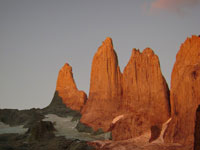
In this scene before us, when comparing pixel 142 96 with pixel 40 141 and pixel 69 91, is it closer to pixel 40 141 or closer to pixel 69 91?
pixel 40 141

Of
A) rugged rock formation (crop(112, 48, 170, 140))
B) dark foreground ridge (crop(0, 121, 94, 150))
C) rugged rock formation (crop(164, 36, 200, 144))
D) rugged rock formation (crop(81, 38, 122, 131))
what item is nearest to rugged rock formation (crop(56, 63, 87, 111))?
rugged rock formation (crop(81, 38, 122, 131))

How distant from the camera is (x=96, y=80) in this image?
180 ft

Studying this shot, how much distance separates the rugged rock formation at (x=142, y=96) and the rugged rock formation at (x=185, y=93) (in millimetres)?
5207

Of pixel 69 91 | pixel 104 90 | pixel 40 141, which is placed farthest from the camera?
pixel 69 91

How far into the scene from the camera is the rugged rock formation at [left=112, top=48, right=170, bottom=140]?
1594 inches

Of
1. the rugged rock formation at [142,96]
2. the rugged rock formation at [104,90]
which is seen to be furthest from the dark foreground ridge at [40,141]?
the rugged rock formation at [104,90]

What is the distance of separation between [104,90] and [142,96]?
1141cm

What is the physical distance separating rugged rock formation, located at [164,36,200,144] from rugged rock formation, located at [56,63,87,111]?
1488 inches

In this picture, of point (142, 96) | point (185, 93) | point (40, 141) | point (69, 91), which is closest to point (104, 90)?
point (142, 96)

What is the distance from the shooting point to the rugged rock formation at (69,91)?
71.6 metres

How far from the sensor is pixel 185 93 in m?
33.5

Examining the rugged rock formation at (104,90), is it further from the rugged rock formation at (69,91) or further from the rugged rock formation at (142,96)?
the rugged rock formation at (69,91)

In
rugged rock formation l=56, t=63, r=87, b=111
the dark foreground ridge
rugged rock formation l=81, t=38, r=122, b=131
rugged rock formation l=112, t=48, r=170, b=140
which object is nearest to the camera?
the dark foreground ridge

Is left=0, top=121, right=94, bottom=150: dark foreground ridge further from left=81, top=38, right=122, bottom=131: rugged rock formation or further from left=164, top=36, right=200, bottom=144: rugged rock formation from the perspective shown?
left=164, top=36, right=200, bottom=144: rugged rock formation
